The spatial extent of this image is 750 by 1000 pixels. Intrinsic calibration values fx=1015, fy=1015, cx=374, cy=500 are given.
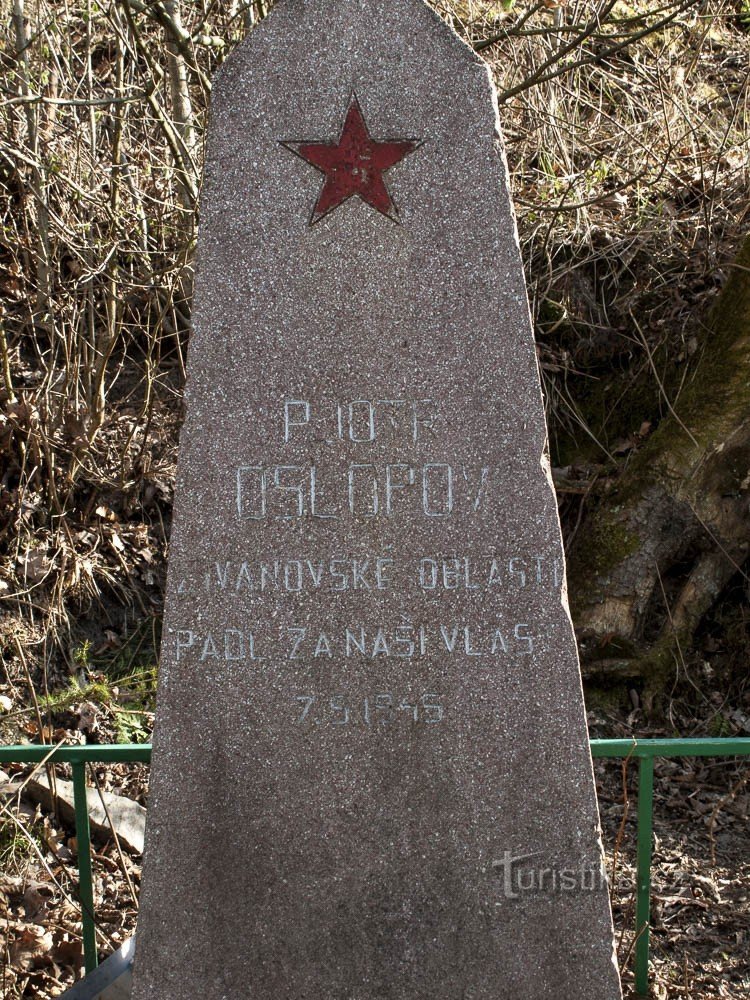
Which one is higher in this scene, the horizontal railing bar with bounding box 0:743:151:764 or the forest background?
the forest background

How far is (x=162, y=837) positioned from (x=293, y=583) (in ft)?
2.33

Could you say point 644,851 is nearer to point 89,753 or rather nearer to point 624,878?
point 624,878

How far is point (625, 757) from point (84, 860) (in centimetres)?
170

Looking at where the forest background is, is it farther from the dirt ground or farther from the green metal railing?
the green metal railing

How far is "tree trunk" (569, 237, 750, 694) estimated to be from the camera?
194 inches

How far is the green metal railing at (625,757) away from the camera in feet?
9.77

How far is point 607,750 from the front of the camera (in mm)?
3029

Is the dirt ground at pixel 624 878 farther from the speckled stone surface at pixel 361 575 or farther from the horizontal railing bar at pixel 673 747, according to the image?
the speckled stone surface at pixel 361 575
